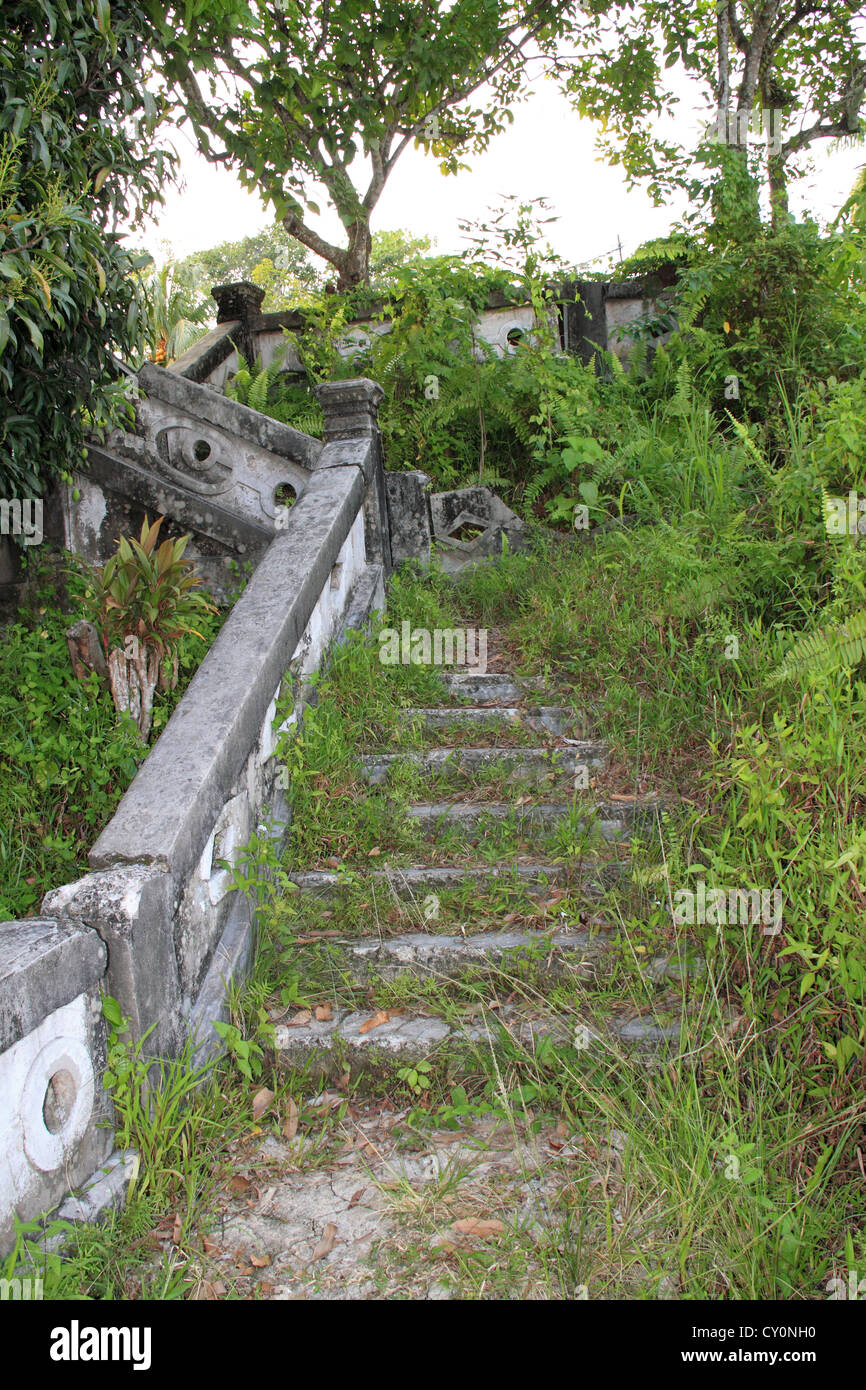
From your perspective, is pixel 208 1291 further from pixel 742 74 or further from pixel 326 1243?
pixel 742 74

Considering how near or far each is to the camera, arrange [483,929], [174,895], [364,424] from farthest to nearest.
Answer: [364,424] → [483,929] → [174,895]

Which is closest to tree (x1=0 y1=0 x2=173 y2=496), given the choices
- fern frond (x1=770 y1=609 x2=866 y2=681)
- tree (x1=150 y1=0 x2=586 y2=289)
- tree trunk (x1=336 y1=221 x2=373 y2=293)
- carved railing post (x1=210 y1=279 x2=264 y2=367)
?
tree (x1=150 y1=0 x2=586 y2=289)

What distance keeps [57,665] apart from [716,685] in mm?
3373

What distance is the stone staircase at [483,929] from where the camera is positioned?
9.71 feet

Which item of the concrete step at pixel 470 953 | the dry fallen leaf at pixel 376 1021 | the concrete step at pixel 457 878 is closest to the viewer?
the dry fallen leaf at pixel 376 1021

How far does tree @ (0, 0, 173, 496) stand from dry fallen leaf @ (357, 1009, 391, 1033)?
294cm

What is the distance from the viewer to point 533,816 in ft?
12.7

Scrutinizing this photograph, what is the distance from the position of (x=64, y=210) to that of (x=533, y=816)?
3.29 m

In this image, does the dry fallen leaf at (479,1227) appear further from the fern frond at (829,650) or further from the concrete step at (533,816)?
the fern frond at (829,650)

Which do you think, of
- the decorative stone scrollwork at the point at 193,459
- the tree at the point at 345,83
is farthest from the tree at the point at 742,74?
the decorative stone scrollwork at the point at 193,459

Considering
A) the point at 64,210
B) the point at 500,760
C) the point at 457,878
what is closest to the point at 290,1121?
the point at 457,878

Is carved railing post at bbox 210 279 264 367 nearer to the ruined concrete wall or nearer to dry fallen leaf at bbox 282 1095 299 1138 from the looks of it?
the ruined concrete wall

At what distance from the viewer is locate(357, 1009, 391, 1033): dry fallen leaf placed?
9.96 feet

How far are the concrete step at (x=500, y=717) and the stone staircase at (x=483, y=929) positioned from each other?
0.18ft
